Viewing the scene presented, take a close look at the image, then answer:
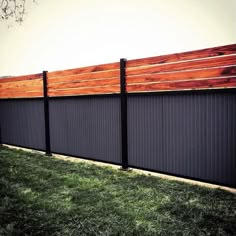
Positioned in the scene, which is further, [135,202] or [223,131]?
[223,131]

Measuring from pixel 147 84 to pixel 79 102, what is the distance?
2.80 m

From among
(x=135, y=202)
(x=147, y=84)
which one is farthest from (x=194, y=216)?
(x=147, y=84)

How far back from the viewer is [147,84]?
24.6 feet

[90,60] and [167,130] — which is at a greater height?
[90,60]

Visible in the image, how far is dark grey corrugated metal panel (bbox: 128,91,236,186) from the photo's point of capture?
605 cm

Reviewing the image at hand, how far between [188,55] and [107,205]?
3715mm

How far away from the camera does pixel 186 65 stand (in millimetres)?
6715

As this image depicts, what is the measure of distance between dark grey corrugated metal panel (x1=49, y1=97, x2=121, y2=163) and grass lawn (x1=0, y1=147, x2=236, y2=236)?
3.22 ft

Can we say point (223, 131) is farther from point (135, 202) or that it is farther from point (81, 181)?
point (81, 181)

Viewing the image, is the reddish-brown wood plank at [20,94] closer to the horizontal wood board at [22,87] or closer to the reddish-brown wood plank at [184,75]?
the horizontal wood board at [22,87]

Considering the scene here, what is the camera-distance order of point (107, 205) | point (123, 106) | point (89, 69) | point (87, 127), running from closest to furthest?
point (107, 205) < point (123, 106) < point (89, 69) < point (87, 127)

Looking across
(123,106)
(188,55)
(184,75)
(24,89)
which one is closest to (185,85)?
(184,75)

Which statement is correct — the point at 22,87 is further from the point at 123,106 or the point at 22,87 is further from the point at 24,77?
the point at 123,106

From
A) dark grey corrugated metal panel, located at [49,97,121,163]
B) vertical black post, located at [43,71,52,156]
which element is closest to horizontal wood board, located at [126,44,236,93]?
dark grey corrugated metal panel, located at [49,97,121,163]
